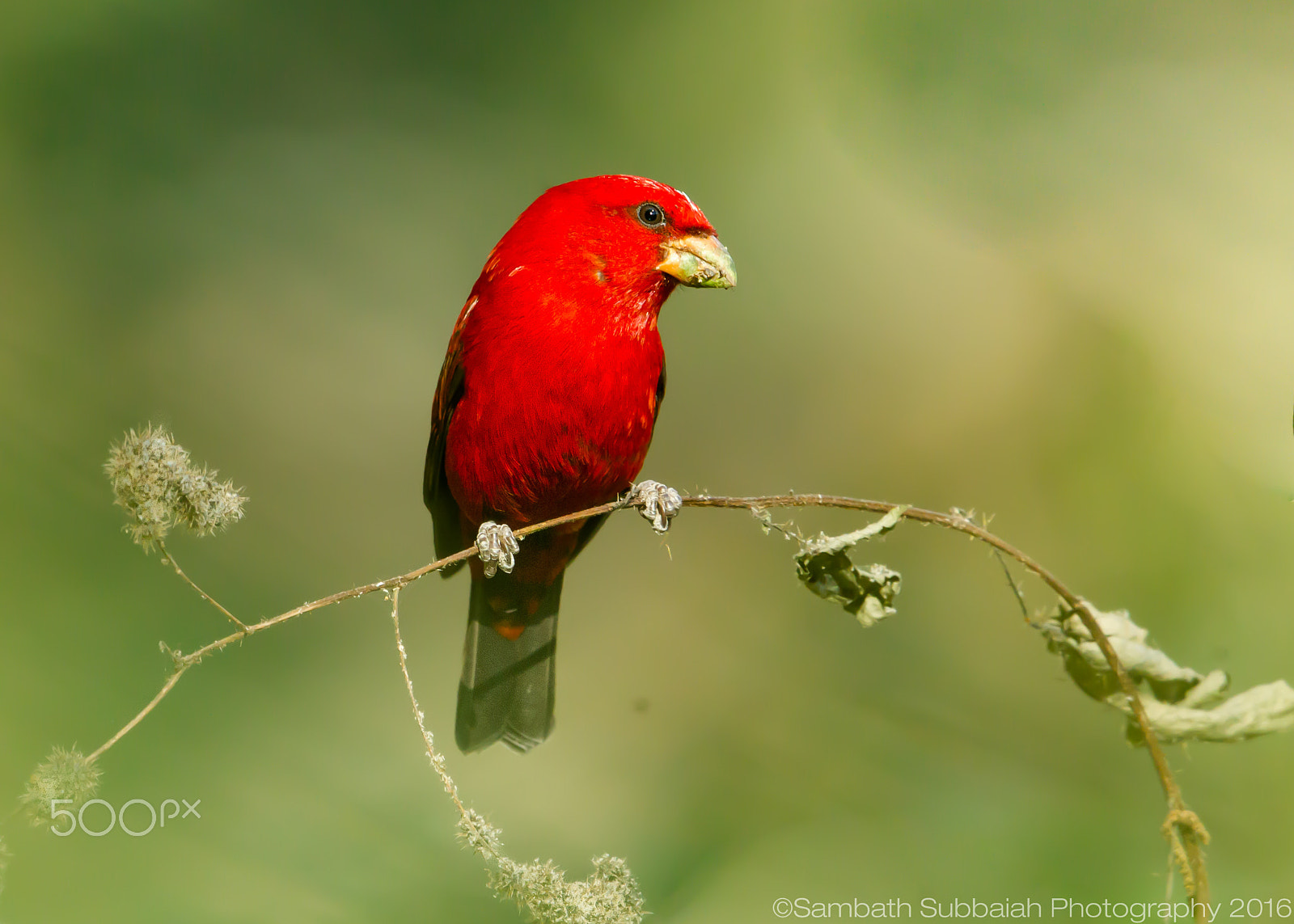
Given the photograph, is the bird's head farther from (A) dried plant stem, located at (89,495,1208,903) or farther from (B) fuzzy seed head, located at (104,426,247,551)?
(B) fuzzy seed head, located at (104,426,247,551)

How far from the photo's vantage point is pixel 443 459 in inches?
72.8

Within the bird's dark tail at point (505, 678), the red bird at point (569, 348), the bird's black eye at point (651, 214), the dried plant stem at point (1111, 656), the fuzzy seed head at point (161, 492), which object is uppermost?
the bird's black eye at point (651, 214)

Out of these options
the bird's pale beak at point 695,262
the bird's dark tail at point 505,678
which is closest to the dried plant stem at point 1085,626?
the bird's pale beak at point 695,262

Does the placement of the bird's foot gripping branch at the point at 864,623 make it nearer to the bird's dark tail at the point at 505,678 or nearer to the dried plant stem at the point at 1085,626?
the dried plant stem at the point at 1085,626

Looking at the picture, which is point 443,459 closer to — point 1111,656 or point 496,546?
point 496,546

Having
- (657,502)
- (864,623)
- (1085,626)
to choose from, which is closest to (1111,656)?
(1085,626)

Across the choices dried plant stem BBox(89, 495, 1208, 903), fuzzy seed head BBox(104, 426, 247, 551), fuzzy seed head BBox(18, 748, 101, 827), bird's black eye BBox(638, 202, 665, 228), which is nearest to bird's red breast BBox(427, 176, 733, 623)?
bird's black eye BBox(638, 202, 665, 228)

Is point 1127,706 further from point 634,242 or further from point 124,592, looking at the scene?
point 124,592

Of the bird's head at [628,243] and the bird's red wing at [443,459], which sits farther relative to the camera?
the bird's red wing at [443,459]

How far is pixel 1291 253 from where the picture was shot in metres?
2.13

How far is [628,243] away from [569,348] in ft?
0.72

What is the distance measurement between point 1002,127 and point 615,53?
107 cm

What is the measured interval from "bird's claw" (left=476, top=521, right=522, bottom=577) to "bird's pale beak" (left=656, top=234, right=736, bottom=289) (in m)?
0.58

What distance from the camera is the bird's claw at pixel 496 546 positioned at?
1718mm
